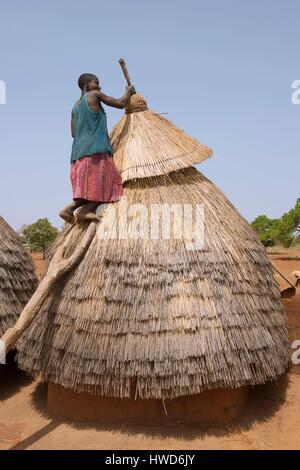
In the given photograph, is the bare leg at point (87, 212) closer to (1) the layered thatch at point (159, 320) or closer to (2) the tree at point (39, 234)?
(1) the layered thatch at point (159, 320)

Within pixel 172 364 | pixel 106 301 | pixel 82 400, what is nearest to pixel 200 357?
pixel 172 364

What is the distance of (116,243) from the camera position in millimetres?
5043

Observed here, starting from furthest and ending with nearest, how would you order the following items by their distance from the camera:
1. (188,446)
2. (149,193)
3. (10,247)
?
(10,247)
(149,193)
(188,446)

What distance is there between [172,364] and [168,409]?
2.11 feet

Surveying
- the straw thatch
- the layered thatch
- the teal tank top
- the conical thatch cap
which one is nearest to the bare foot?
the layered thatch

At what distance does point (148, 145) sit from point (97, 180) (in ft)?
2.79

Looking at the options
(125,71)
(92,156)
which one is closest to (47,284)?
(92,156)

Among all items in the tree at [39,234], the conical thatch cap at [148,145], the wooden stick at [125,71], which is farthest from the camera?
the tree at [39,234]

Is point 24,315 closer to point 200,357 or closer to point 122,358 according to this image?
point 122,358

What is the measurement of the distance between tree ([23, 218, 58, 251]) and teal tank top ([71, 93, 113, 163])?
78.7 ft

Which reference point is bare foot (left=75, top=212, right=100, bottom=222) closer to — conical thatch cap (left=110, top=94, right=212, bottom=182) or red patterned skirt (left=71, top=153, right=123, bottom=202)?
red patterned skirt (left=71, top=153, right=123, bottom=202)

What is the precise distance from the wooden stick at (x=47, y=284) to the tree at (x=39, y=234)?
24.1 meters

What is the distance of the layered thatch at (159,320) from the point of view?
450 cm

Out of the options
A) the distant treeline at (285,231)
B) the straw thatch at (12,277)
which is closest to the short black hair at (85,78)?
the straw thatch at (12,277)
